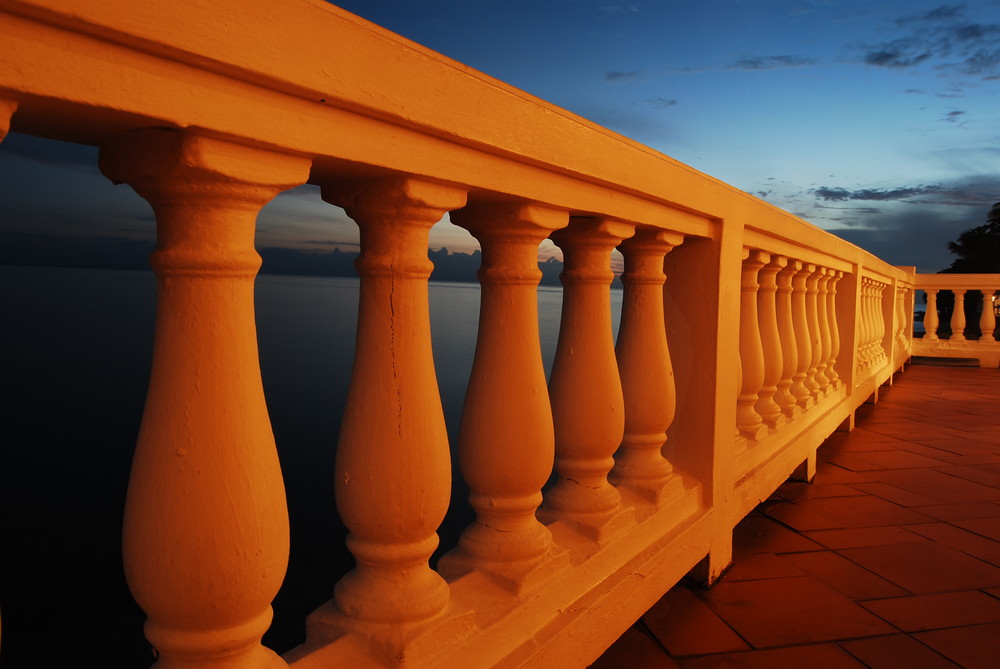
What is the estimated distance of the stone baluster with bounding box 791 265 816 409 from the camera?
10.5 ft

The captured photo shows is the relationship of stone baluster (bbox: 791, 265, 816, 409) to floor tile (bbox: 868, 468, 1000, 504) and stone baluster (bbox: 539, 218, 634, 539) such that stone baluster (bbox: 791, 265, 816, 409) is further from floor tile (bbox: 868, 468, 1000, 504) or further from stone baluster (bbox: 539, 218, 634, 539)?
stone baluster (bbox: 539, 218, 634, 539)

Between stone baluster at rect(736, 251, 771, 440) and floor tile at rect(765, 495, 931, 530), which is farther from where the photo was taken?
floor tile at rect(765, 495, 931, 530)

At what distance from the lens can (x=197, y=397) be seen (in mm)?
726

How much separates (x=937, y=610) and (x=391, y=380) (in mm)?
1815

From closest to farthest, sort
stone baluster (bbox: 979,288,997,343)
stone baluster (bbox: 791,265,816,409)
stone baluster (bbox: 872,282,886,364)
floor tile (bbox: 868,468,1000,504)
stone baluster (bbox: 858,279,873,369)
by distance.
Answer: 1. floor tile (bbox: 868,468,1000,504)
2. stone baluster (bbox: 791,265,816,409)
3. stone baluster (bbox: 858,279,873,369)
4. stone baluster (bbox: 872,282,886,364)
5. stone baluster (bbox: 979,288,997,343)

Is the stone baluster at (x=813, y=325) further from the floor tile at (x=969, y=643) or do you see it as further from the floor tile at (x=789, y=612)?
the floor tile at (x=969, y=643)

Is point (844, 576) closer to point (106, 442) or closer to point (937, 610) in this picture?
point (937, 610)

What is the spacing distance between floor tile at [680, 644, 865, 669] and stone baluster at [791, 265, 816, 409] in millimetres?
1714

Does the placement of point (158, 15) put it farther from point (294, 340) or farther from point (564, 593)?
point (294, 340)

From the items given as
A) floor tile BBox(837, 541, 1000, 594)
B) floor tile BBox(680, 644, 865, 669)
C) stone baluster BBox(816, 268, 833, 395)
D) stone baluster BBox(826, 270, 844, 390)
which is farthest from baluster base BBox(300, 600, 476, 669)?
stone baluster BBox(826, 270, 844, 390)

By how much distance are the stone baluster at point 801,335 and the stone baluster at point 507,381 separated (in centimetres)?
232

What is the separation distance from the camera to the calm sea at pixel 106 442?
10.6 ft

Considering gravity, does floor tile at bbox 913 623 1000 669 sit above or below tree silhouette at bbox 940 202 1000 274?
below

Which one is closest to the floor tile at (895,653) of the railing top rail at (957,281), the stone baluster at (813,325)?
the stone baluster at (813,325)
